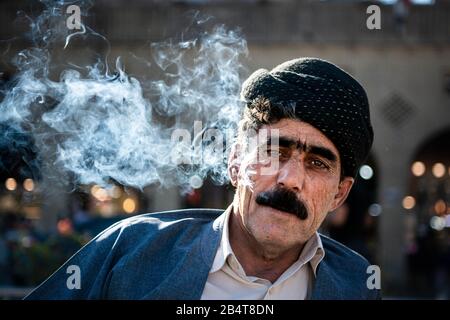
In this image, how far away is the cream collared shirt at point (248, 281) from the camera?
2.05m

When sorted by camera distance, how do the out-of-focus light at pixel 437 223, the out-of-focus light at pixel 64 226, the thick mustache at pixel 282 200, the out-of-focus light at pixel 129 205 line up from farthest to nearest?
the out-of-focus light at pixel 437 223, the out-of-focus light at pixel 129 205, the out-of-focus light at pixel 64 226, the thick mustache at pixel 282 200

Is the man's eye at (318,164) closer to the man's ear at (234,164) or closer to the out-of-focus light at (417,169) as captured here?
the man's ear at (234,164)

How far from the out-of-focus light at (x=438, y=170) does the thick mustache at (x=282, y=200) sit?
10.4 metres

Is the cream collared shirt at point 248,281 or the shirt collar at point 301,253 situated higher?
the shirt collar at point 301,253

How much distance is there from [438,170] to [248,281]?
422 inches

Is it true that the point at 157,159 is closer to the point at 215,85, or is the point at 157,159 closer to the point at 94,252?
the point at 215,85

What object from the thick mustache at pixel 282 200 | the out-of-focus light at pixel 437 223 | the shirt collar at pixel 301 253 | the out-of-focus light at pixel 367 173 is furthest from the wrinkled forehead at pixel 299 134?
the out-of-focus light at pixel 367 173

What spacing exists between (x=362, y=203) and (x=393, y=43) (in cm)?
267

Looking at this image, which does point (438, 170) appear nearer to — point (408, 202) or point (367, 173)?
point (408, 202)

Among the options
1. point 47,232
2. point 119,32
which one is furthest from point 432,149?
point 47,232

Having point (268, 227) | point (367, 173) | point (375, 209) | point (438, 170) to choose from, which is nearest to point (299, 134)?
point (268, 227)

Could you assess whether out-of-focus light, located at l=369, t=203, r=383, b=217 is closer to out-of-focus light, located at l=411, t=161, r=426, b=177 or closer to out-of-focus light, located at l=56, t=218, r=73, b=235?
out-of-focus light, located at l=411, t=161, r=426, b=177

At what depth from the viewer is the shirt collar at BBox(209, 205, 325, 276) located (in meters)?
2.07

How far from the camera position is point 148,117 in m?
2.65
